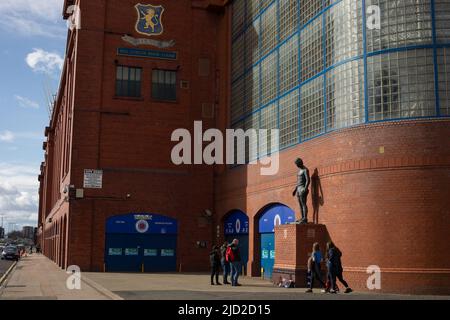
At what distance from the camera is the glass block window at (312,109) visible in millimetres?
24734

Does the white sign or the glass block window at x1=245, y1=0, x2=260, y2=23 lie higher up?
the glass block window at x1=245, y1=0, x2=260, y2=23

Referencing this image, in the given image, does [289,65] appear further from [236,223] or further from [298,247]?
[236,223]

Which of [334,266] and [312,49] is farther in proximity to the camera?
[312,49]

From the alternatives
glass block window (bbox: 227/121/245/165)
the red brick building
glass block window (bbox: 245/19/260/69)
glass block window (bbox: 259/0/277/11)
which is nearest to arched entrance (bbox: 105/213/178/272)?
the red brick building

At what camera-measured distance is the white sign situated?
35.1 metres

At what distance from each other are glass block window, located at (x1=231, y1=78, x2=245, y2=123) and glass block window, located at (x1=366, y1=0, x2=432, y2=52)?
1365 cm

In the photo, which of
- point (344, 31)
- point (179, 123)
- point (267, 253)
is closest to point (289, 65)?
point (344, 31)

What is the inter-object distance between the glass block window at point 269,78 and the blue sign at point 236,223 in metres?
A: 6.75

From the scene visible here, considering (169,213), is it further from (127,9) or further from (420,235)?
(420,235)

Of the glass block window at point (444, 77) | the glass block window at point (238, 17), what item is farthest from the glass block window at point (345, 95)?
the glass block window at point (238, 17)

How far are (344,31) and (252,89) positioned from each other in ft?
34.6

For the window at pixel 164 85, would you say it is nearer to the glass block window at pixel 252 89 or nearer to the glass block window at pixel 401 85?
the glass block window at pixel 252 89

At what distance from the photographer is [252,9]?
33.7 m

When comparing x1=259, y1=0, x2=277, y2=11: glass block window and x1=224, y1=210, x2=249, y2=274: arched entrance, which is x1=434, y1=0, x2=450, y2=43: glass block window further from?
x1=224, y1=210, x2=249, y2=274: arched entrance
